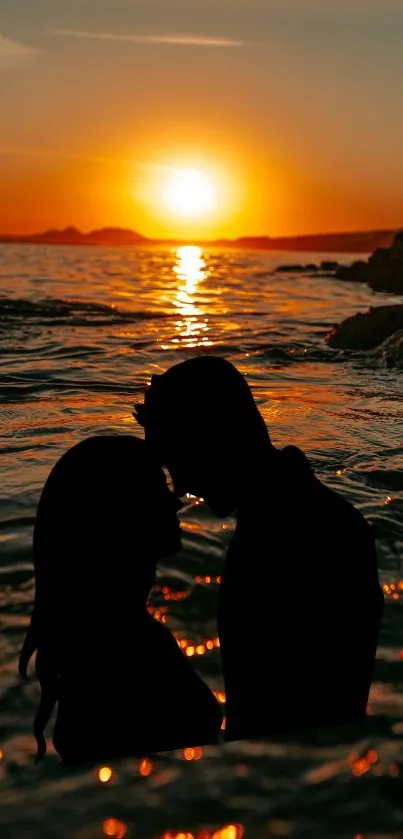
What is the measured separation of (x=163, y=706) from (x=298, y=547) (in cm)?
94

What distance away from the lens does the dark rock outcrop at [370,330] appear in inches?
851

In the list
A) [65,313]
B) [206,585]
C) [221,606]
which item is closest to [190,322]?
[65,313]

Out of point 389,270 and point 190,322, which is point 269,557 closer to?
point 190,322

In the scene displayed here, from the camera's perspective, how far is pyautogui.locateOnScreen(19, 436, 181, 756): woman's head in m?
3.54

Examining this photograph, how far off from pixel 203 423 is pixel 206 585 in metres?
2.96

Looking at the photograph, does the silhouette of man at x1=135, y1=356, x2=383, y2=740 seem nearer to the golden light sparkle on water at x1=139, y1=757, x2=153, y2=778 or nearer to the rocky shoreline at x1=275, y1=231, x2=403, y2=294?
the golden light sparkle on water at x1=139, y1=757, x2=153, y2=778

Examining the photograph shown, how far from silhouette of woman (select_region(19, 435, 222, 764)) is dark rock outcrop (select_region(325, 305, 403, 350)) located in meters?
18.0

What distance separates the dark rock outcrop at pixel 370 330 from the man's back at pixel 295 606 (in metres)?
17.7

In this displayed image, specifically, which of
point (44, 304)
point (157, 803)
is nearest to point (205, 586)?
point (157, 803)

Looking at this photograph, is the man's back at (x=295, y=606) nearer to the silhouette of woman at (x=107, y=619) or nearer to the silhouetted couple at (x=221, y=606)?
the silhouetted couple at (x=221, y=606)

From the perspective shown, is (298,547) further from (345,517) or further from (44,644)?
(44,644)

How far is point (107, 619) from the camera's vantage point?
3850 mm

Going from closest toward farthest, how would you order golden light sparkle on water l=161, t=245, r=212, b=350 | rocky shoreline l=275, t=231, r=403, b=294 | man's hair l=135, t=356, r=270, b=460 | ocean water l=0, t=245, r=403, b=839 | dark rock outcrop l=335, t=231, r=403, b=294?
ocean water l=0, t=245, r=403, b=839 → man's hair l=135, t=356, r=270, b=460 → golden light sparkle on water l=161, t=245, r=212, b=350 → dark rock outcrop l=335, t=231, r=403, b=294 → rocky shoreline l=275, t=231, r=403, b=294

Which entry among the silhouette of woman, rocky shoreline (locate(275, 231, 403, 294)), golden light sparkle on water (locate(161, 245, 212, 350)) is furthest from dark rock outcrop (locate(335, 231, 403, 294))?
the silhouette of woman
